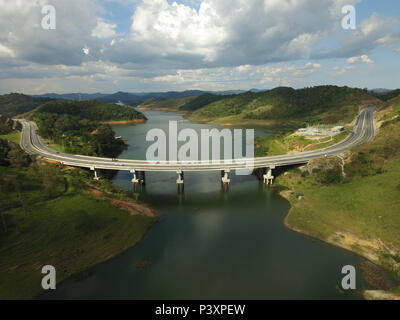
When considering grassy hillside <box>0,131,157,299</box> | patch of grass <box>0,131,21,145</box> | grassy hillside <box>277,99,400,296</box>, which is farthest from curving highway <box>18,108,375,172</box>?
patch of grass <box>0,131,21,145</box>

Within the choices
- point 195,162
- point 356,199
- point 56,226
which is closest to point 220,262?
point 56,226

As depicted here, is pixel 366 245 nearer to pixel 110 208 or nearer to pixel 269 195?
pixel 269 195

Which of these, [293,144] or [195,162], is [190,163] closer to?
[195,162]

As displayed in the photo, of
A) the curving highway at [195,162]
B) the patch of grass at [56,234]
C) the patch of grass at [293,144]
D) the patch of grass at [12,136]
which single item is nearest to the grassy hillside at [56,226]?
the patch of grass at [56,234]

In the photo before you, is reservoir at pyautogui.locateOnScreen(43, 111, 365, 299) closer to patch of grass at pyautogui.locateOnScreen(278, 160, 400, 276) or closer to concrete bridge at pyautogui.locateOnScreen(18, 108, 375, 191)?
patch of grass at pyautogui.locateOnScreen(278, 160, 400, 276)

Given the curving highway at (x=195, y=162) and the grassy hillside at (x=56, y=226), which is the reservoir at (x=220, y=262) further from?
the curving highway at (x=195, y=162)

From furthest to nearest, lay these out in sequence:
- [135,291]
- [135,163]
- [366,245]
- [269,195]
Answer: [135,163]
[269,195]
[366,245]
[135,291]
